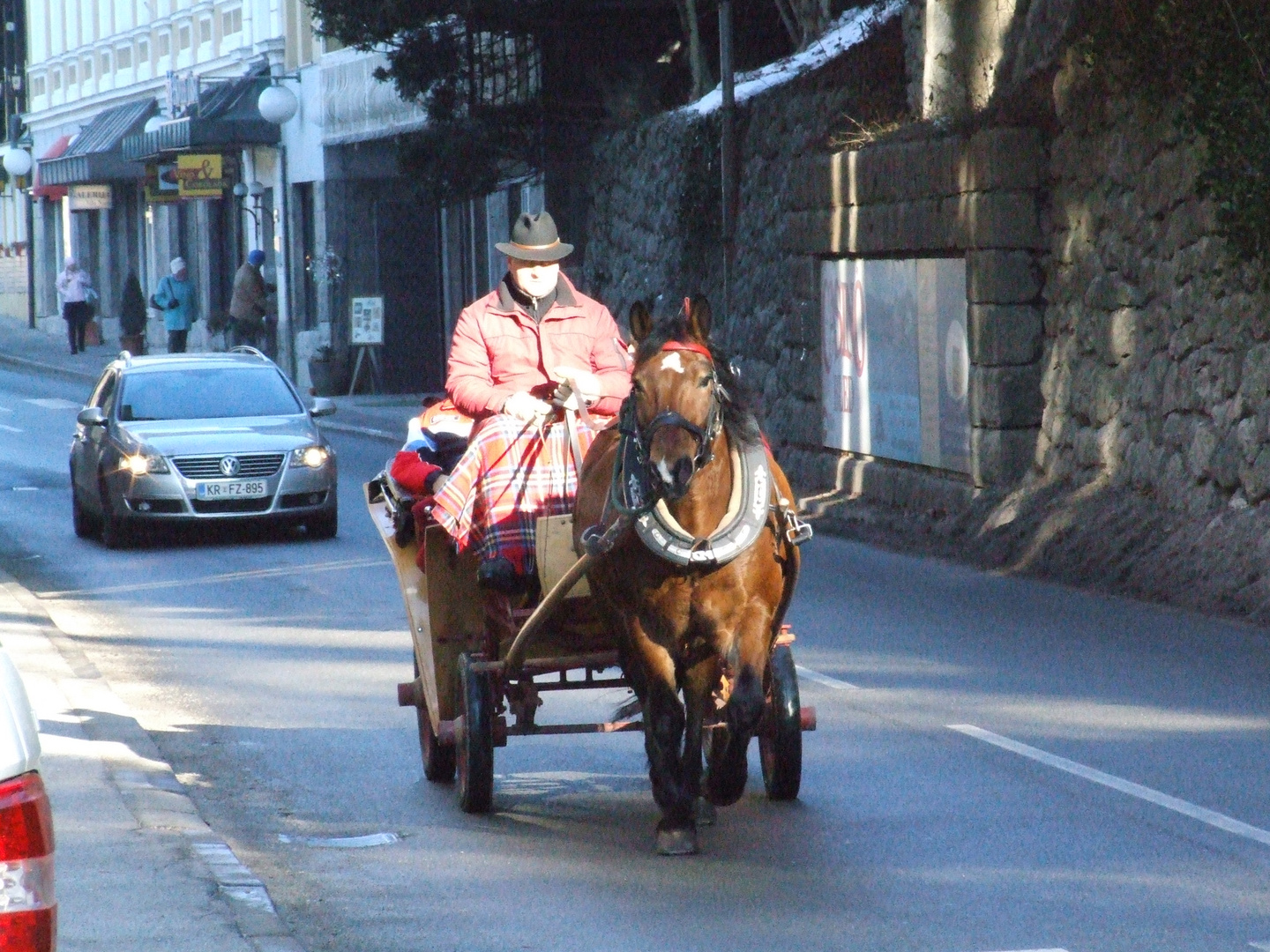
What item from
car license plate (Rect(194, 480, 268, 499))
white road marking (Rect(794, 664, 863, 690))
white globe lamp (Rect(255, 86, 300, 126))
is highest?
white globe lamp (Rect(255, 86, 300, 126))

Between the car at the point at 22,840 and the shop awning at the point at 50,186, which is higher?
the shop awning at the point at 50,186

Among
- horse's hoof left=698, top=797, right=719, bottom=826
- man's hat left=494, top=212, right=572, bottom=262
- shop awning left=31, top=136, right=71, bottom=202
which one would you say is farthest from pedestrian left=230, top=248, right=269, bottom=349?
horse's hoof left=698, top=797, right=719, bottom=826

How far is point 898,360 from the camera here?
63.8 ft

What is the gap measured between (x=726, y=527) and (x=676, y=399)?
1.39ft

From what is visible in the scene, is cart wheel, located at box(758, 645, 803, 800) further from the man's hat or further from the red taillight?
the red taillight

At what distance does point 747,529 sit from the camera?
275 inches

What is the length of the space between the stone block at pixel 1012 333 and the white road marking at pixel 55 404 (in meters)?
21.9

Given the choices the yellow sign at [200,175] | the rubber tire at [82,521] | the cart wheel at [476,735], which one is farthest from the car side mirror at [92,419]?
the yellow sign at [200,175]

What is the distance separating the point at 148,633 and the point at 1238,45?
7.51 m

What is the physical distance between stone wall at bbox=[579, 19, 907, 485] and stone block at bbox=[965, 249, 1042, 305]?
3.71 m

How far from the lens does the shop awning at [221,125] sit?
135ft

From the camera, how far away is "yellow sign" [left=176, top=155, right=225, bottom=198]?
4197 centimetres

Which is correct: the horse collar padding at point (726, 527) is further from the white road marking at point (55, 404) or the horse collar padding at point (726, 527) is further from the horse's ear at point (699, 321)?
the white road marking at point (55, 404)

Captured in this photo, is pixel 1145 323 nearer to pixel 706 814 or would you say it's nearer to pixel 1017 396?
pixel 1017 396
